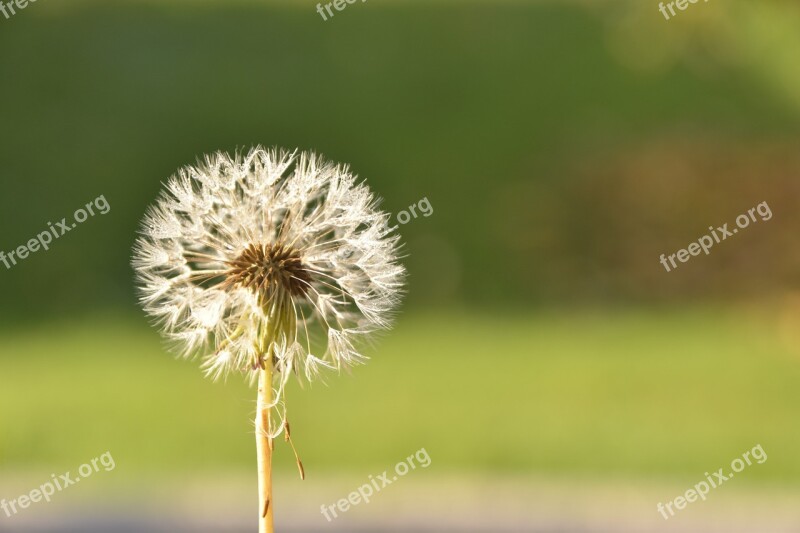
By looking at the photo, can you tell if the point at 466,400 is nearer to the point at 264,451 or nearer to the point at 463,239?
the point at 463,239

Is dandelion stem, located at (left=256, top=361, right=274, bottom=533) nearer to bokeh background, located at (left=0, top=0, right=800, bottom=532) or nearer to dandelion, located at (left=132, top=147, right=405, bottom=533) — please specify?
dandelion, located at (left=132, top=147, right=405, bottom=533)

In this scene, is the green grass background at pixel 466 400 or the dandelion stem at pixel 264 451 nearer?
the dandelion stem at pixel 264 451

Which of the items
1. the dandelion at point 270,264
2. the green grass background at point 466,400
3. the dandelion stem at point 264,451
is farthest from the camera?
the green grass background at point 466,400

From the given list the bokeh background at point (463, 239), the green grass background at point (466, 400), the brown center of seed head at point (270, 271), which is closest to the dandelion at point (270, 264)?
the brown center of seed head at point (270, 271)

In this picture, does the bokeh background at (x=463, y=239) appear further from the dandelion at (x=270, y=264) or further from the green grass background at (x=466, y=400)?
the dandelion at (x=270, y=264)

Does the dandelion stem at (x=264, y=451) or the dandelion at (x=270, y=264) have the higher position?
the dandelion at (x=270, y=264)

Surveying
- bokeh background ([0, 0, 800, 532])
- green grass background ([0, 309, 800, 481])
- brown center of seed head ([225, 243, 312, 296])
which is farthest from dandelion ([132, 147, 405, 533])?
green grass background ([0, 309, 800, 481])

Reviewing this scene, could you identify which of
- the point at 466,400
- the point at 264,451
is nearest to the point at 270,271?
the point at 264,451
